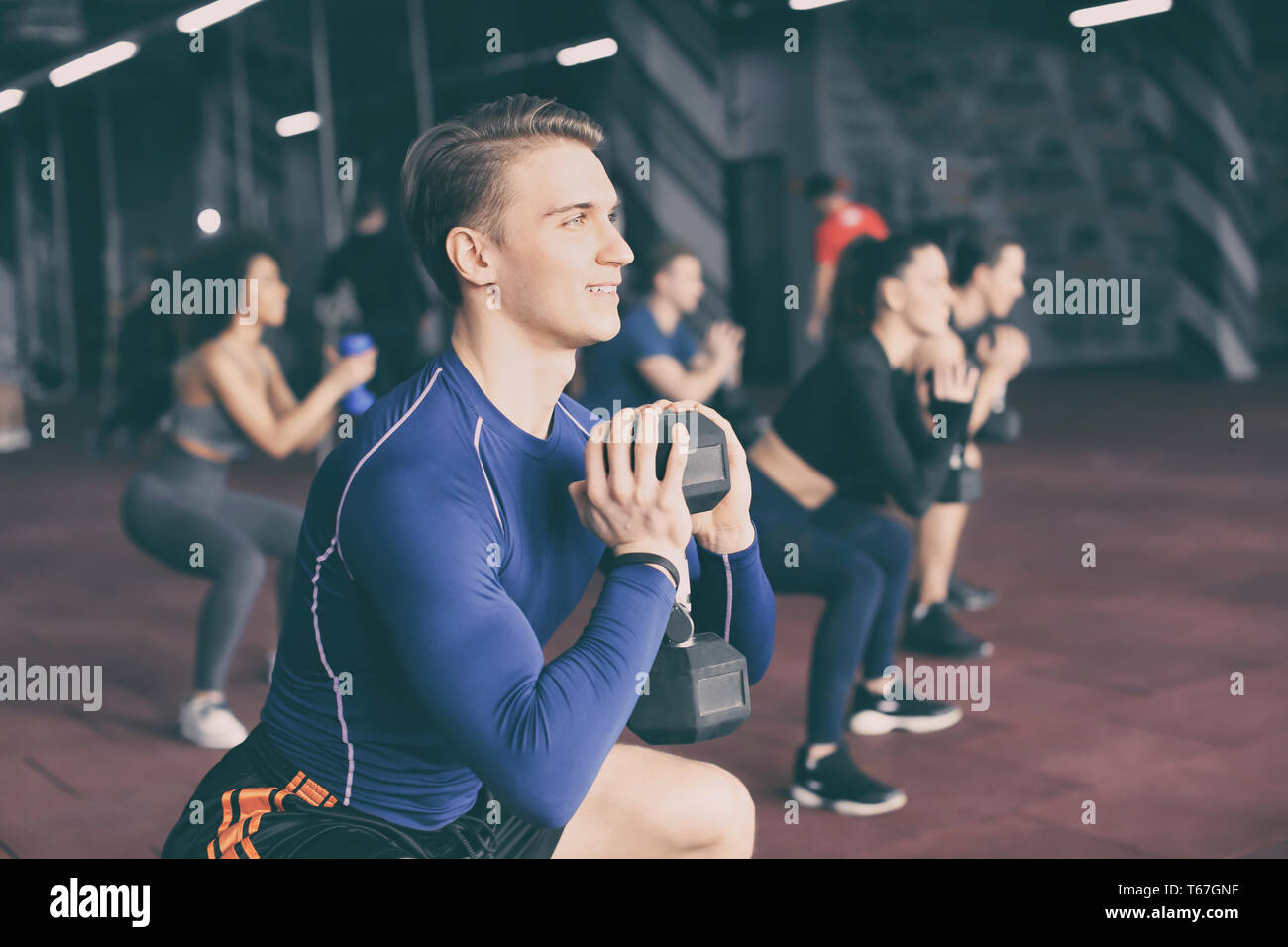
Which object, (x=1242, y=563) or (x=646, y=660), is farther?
(x=1242, y=563)

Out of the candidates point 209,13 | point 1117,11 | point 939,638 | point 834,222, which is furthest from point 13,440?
point 1117,11

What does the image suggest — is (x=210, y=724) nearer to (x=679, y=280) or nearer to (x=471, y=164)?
(x=679, y=280)

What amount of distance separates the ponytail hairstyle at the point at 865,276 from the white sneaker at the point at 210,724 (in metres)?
1.79

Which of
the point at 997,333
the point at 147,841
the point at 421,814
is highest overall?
the point at 997,333

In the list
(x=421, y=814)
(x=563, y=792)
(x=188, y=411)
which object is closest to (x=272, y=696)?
(x=421, y=814)

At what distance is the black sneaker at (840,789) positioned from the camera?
2838mm

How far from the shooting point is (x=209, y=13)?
9.88m

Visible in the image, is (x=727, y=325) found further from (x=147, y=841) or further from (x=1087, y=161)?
(x=1087, y=161)

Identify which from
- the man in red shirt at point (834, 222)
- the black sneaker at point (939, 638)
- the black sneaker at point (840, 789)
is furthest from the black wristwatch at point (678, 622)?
the man in red shirt at point (834, 222)

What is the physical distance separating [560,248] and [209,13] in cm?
961

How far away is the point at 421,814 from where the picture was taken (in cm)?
140

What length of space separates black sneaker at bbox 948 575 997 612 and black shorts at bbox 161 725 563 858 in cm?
325

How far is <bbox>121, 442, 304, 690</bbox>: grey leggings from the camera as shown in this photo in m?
3.34
